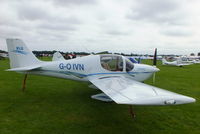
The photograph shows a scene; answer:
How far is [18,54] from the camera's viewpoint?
21.1 feet

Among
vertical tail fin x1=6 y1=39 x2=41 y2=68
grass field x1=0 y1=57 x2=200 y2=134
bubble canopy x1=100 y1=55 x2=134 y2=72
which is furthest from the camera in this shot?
vertical tail fin x1=6 y1=39 x2=41 y2=68

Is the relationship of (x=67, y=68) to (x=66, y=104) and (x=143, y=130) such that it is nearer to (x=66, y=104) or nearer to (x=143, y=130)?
(x=66, y=104)

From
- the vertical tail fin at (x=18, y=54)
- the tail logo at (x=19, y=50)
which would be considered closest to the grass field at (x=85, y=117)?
the vertical tail fin at (x=18, y=54)

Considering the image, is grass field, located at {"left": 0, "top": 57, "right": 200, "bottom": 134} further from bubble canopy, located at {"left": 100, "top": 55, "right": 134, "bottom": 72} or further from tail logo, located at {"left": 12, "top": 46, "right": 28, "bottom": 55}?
tail logo, located at {"left": 12, "top": 46, "right": 28, "bottom": 55}

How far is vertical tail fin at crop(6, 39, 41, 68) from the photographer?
6367mm

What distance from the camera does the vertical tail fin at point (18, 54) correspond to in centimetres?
637

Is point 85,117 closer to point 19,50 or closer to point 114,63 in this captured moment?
point 114,63

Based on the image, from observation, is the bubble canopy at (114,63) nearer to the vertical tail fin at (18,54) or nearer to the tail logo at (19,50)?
the vertical tail fin at (18,54)

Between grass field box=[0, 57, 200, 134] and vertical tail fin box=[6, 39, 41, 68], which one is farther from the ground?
vertical tail fin box=[6, 39, 41, 68]

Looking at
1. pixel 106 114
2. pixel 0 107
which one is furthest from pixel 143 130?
pixel 0 107

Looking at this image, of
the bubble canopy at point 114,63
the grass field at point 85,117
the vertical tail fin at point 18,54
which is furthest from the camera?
the vertical tail fin at point 18,54

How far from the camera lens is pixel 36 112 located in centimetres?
495

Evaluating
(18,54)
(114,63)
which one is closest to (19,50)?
(18,54)

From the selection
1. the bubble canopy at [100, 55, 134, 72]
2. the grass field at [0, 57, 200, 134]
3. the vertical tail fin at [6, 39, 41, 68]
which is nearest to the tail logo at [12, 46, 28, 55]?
the vertical tail fin at [6, 39, 41, 68]
